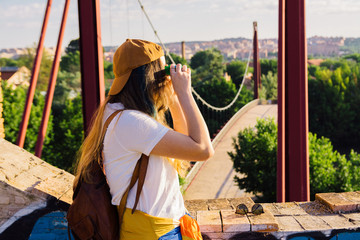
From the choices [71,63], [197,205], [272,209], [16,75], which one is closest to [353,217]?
[272,209]

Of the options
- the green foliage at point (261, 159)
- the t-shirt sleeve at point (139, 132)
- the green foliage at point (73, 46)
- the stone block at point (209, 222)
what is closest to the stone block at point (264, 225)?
the stone block at point (209, 222)

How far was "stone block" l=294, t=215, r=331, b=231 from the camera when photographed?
168 cm

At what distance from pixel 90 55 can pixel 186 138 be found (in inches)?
86.6

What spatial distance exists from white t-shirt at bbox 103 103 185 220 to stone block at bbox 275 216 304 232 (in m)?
0.63

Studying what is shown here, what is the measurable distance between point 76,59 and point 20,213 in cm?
3805

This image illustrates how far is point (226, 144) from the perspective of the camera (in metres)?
21.8

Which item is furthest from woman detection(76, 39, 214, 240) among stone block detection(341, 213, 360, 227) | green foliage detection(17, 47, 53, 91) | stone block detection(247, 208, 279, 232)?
green foliage detection(17, 47, 53, 91)

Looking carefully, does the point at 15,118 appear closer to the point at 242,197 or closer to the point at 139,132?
the point at 242,197

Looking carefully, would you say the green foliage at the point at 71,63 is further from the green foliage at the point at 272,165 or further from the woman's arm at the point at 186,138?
the woman's arm at the point at 186,138

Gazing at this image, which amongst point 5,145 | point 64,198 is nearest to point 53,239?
point 64,198

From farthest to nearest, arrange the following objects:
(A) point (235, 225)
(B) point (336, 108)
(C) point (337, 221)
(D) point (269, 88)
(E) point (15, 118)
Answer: (D) point (269, 88) < (B) point (336, 108) < (E) point (15, 118) < (C) point (337, 221) < (A) point (235, 225)

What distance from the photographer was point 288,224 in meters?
1.72

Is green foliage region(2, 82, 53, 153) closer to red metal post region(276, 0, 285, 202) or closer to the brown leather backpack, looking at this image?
red metal post region(276, 0, 285, 202)

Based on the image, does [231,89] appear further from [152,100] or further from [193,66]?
[152,100]
